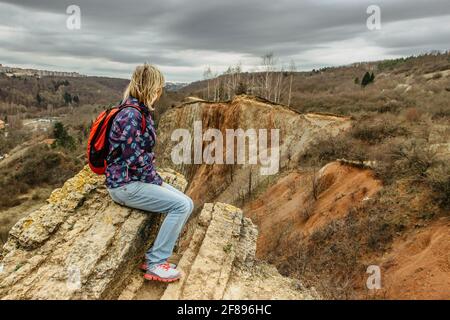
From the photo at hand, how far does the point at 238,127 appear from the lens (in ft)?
77.4

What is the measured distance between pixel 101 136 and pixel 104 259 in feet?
4.37

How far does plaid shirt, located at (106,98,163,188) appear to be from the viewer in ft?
12.0

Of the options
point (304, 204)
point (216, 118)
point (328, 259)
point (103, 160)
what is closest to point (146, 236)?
point (103, 160)

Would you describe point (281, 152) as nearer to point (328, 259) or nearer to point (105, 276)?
point (328, 259)

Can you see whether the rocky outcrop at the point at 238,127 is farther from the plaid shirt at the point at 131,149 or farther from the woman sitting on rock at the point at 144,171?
the plaid shirt at the point at 131,149

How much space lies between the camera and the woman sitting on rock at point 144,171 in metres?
3.70

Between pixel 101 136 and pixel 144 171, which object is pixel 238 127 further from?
pixel 101 136

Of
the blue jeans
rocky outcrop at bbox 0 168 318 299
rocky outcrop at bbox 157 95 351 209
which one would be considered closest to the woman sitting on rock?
the blue jeans

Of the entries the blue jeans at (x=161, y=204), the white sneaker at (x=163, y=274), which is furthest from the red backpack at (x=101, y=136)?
the white sneaker at (x=163, y=274)

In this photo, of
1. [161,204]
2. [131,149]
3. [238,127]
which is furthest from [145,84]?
[238,127]

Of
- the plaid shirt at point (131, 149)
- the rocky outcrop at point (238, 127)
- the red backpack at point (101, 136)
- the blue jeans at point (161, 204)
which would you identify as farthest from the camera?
the rocky outcrop at point (238, 127)

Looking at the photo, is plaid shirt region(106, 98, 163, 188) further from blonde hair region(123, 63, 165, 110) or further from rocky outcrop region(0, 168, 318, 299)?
rocky outcrop region(0, 168, 318, 299)
